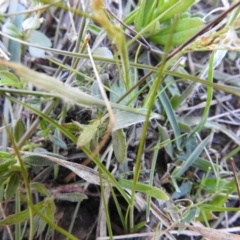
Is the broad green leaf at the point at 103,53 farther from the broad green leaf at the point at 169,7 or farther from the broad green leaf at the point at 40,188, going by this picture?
the broad green leaf at the point at 40,188

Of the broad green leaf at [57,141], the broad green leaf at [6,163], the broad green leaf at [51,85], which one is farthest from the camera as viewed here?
the broad green leaf at [57,141]

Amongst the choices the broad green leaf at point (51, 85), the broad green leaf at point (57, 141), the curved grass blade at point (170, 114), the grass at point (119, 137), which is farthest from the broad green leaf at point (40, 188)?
the curved grass blade at point (170, 114)

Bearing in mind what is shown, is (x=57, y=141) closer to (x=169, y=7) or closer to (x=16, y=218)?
(x=16, y=218)

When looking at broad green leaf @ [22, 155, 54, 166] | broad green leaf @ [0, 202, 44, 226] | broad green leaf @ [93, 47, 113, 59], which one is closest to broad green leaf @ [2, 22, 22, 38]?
broad green leaf @ [93, 47, 113, 59]

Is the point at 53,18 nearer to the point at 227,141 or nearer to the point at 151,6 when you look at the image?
the point at 151,6

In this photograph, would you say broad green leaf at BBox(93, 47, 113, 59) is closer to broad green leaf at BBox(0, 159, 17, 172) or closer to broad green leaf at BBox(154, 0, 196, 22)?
broad green leaf at BBox(154, 0, 196, 22)

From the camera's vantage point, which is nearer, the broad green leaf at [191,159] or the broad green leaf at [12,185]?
the broad green leaf at [12,185]

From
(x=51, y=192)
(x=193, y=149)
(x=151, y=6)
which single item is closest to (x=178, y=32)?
(x=151, y=6)

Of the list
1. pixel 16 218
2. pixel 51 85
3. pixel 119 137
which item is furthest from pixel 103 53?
pixel 16 218
